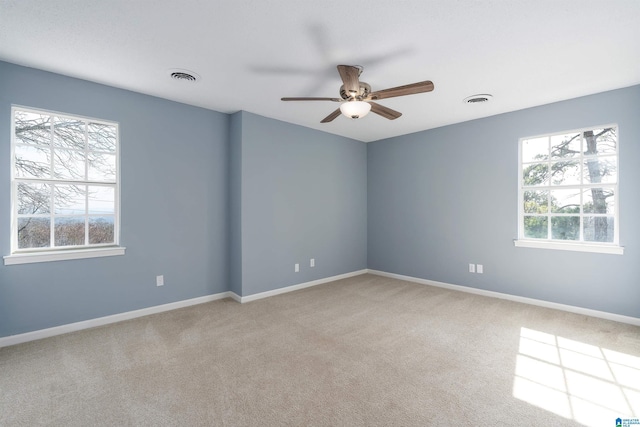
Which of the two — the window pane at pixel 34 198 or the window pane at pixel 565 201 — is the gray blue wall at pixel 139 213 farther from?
the window pane at pixel 565 201

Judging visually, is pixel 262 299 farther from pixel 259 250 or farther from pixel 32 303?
pixel 32 303

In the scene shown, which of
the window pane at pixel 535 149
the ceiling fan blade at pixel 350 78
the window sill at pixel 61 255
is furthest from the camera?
the window pane at pixel 535 149

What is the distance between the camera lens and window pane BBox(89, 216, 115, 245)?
3.23 metres

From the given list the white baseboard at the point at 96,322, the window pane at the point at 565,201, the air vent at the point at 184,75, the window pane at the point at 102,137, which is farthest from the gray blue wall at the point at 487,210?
the window pane at the point at 102,137

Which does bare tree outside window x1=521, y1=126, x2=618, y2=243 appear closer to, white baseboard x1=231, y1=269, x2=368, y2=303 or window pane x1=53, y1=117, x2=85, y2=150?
white baseboard x1=231, y1=269, x2=368, y2=303

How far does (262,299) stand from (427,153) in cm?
355

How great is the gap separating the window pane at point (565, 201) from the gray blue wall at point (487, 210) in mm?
409

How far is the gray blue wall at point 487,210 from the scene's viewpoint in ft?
10.7

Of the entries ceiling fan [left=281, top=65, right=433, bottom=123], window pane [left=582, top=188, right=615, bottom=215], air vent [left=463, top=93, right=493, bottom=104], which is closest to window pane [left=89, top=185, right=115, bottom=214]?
ceiling fan [left=281, top=65, right=433, bottom=123]

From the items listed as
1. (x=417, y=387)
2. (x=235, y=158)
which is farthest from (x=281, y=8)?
(x=417, y=387)

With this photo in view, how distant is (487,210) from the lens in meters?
4.31

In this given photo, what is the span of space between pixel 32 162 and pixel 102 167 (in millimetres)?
561

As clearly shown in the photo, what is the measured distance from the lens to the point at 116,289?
3283 millimetres

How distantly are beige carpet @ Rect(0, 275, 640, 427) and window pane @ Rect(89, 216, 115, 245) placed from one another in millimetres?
967
